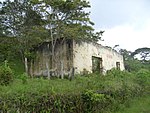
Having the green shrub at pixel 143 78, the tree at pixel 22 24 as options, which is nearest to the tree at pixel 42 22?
the tree at pixel 22 24

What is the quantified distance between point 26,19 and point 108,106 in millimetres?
12834

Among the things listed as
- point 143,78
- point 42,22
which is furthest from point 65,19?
point 143,78

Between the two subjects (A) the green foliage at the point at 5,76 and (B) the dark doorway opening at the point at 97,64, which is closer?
(A) the green foliage at the point at 5,76

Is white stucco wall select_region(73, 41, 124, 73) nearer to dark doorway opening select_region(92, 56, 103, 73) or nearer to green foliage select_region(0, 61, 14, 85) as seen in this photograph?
dark doorway opening select_region(92, 56, 103, 73)

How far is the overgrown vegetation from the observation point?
419 inches

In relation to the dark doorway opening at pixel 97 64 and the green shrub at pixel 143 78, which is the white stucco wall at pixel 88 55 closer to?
the dark doorway opening at pixel 97 64

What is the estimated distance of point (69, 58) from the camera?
2286 cm

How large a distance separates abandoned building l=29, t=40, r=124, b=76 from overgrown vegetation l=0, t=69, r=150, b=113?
802 centimetres

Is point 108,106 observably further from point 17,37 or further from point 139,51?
point 139,51

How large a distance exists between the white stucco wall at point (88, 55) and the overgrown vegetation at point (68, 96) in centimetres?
827

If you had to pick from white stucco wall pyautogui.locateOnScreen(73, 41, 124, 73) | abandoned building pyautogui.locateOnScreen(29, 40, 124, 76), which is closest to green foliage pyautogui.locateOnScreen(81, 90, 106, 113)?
abandoned building pyautogui.locateOnScreen(29, 40, 124, 76)

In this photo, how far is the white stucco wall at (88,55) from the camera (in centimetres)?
2300

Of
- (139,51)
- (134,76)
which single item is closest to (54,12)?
(134,76)

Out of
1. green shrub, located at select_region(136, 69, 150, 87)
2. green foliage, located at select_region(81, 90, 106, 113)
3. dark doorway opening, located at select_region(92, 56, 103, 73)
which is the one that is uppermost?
dark doorway opening, located at select_region(92, 56, 103, 73)
